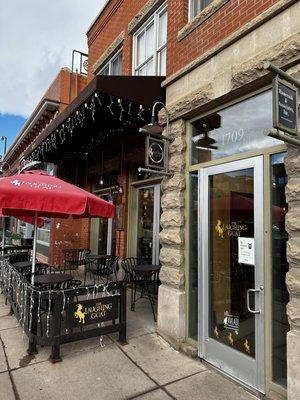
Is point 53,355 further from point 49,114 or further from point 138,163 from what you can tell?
point 49,114

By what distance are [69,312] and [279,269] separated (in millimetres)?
2646

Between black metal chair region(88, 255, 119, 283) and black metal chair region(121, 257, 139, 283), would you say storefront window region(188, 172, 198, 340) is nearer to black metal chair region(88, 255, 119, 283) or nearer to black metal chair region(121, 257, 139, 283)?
black metal chair region(121, 257, 139, 283)

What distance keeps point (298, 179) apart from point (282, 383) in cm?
208

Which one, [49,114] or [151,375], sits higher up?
[49,114]

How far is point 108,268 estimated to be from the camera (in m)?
7.67

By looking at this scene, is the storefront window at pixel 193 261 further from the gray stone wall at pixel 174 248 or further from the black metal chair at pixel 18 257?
the black metal chair at pixel 18 257

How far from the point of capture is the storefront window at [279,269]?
11.2 ft

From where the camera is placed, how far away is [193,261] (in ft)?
15.5

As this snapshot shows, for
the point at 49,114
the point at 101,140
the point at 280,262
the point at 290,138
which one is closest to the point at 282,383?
the point at 280,262

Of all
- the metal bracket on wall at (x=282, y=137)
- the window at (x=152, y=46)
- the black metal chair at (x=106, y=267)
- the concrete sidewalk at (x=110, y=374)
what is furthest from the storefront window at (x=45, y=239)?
the metal bracket on wall at (x=282, y=137)

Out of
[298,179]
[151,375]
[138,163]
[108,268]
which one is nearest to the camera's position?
[298,179]

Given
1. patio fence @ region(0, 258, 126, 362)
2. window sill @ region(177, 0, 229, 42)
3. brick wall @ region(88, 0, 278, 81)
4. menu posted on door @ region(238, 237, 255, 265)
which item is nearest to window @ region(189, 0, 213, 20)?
brick wall @ region(88, 0, 278, 81)

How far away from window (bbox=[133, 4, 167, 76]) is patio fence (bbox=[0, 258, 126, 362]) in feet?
15.8

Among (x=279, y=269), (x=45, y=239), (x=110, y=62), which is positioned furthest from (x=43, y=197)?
(x=45, y=239)
